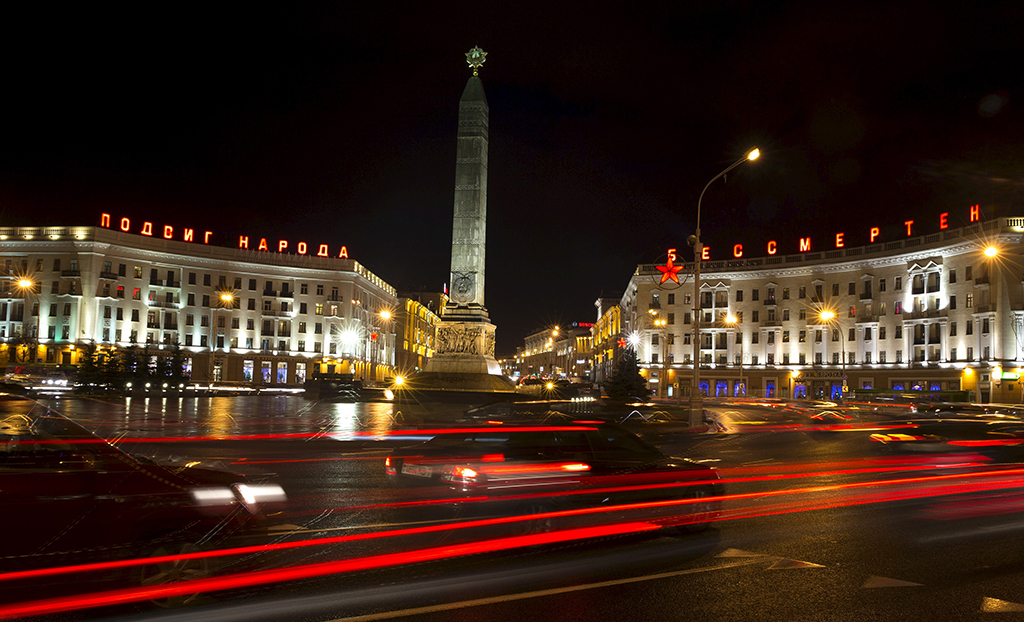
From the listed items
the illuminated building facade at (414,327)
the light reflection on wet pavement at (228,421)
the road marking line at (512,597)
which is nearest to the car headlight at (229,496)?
the road marking line at (512,597)

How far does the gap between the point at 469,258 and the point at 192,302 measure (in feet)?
182

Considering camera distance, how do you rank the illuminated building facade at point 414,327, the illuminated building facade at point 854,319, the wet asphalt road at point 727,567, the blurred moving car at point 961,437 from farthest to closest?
the illuminated building facade at point 414,327 < the illuminated building facade at point 854,319 < the blurred moving car at point 961,437 < the wet asphalt road at point 727,567

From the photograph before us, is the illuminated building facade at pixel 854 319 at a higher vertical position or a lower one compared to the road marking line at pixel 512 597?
higher

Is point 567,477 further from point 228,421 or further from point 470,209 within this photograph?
point 470,209

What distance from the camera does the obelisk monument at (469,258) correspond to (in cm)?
3931

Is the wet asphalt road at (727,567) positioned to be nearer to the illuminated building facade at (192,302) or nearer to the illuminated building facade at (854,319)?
the illuminated building facade at (854,319)

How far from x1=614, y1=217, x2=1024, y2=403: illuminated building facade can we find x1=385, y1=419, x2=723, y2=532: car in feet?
155

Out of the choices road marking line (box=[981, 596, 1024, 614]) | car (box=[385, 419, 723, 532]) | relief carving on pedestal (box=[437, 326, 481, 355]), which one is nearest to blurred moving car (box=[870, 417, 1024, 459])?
car (box=[385, 419, 723, 532])

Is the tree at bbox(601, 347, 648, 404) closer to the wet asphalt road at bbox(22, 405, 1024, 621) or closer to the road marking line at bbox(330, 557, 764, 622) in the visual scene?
the wet asphalt road at bbox(22, 405, 1024, 621)

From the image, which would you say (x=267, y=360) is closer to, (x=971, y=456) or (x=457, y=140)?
(x=457, y=140)

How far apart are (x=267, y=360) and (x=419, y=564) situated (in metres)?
84.6

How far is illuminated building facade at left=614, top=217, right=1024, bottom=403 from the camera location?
197ft

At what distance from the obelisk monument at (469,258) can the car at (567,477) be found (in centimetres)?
2990

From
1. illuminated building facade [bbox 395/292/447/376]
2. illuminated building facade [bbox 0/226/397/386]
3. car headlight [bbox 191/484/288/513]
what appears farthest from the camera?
illuminated building facade [bbox 395/292/447/376]
